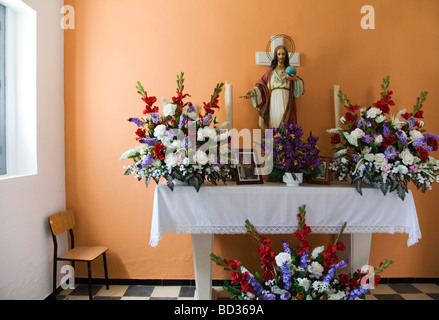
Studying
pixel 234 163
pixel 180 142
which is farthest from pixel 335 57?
pixel 180 142

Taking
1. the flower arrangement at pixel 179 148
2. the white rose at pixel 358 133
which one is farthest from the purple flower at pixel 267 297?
the white rose at pixel 358 133

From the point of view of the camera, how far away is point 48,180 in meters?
2.80

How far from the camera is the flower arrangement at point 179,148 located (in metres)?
2.20

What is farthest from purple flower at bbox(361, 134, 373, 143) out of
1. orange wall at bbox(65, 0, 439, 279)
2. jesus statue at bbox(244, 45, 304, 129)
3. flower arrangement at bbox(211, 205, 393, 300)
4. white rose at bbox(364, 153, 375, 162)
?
flower arrangement at bbox(211, 205, 393, 300)

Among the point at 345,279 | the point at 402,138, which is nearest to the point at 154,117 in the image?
the point at 345,279

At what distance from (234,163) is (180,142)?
49cm

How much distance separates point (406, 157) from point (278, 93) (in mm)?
1070

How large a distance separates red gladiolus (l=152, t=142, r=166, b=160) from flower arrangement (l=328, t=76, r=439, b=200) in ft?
4.36

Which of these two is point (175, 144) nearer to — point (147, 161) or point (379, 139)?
point (147, 161)

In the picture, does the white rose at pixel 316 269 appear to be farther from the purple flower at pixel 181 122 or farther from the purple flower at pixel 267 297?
the purple flower at pixel 181 122

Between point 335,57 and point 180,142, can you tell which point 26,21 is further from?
point 335,57

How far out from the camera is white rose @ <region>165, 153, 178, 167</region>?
2176mm

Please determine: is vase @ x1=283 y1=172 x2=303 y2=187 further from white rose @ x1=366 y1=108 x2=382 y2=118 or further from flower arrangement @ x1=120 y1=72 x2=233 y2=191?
white rose @ x1=366 y1=108 x2=382 y2=118

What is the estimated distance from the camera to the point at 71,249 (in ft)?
9.60
